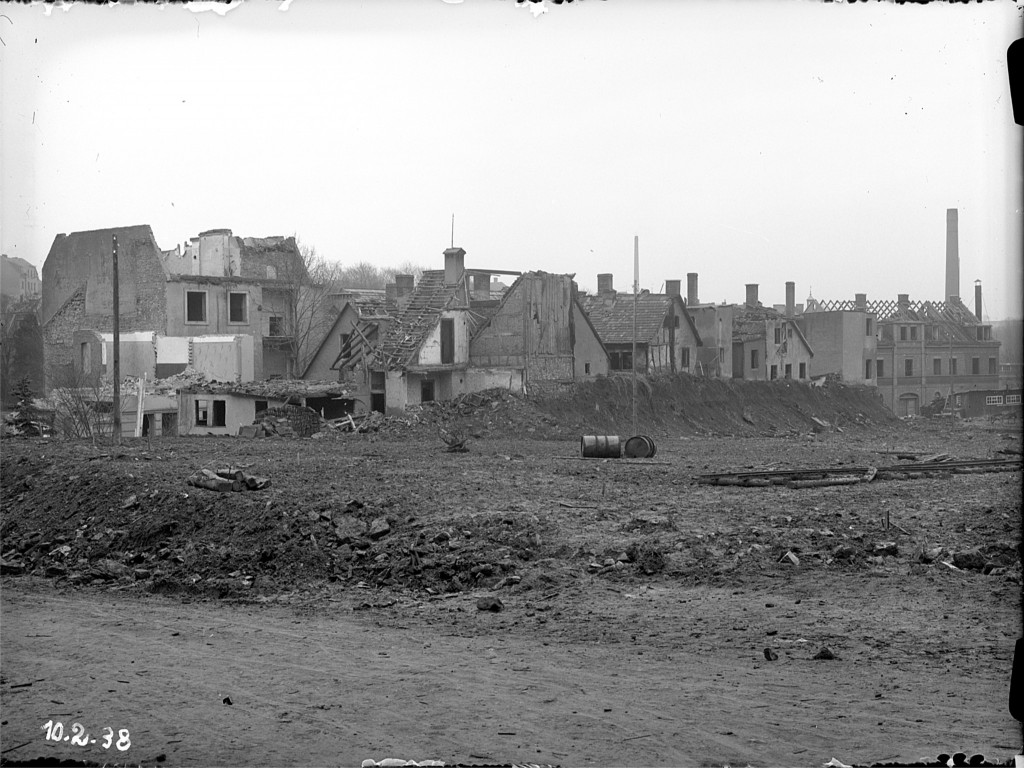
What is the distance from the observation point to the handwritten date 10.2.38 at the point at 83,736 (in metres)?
7.01

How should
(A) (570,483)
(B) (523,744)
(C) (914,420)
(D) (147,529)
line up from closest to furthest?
1. (B) (523,744)
2. (D) (147,529)
3. (A) (570,483)
4. (C) (914,420)

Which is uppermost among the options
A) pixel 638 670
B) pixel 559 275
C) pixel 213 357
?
pixel 559 275

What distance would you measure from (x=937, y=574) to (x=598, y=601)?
4283 millimetres

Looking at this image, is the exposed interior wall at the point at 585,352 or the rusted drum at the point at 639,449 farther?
the exposed interior wall at the point at 585,352

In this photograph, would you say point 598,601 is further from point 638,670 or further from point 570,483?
point 570,483

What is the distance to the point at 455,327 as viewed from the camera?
1703 inches

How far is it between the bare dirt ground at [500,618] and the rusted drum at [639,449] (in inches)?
262

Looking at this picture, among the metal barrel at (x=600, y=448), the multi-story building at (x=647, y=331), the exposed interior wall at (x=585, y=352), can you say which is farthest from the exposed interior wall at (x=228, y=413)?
the multi-story building at (x=647, y=331)

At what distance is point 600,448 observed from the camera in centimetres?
2930

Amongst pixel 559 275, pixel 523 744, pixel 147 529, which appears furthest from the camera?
pixel 559 275

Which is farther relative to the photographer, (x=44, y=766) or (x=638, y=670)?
(x=638, y=670)

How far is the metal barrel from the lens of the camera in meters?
29.3

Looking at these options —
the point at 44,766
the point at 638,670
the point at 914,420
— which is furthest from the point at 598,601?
the point at 914,420

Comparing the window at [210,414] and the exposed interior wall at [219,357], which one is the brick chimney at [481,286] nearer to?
the exposed interior wall at [219,357]
